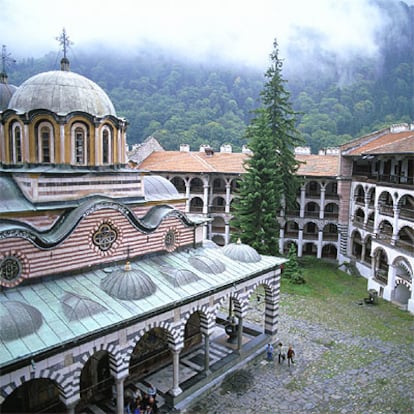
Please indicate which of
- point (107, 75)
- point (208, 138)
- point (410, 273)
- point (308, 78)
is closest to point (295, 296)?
point (410, 273)

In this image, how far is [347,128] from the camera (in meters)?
66.2

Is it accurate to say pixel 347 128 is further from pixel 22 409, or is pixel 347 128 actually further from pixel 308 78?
pixel 22 409

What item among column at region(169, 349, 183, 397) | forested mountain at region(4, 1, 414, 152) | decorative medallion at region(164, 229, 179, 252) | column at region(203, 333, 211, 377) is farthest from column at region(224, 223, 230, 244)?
column at region(169, 349, 183, 397)

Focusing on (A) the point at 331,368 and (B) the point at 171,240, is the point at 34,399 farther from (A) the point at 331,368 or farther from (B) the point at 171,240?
(A) the point at 331,368

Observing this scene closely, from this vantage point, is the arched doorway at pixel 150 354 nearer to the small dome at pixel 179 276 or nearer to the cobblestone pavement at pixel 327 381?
the small dome at pixel 179 276

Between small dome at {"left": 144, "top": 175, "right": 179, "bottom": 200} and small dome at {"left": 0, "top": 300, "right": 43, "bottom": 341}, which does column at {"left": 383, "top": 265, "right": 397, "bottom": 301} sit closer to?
small dome at {"left": 144, "top": 175, "right": 179, "bottom": 200}

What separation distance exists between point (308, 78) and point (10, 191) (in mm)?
90646

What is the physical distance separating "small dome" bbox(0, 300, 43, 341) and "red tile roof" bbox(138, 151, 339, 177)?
92.8ft

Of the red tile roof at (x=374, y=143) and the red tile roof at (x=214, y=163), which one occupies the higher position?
the red tile roof at (x=374, y=143)

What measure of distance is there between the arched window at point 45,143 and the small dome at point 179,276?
5.85 m

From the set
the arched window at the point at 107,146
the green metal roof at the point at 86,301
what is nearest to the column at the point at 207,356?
the green metal roof at the point at 86,301

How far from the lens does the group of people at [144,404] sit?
43.5 ft

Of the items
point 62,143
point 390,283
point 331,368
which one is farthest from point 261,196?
point 62,143

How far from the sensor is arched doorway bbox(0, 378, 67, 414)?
1251 cm
